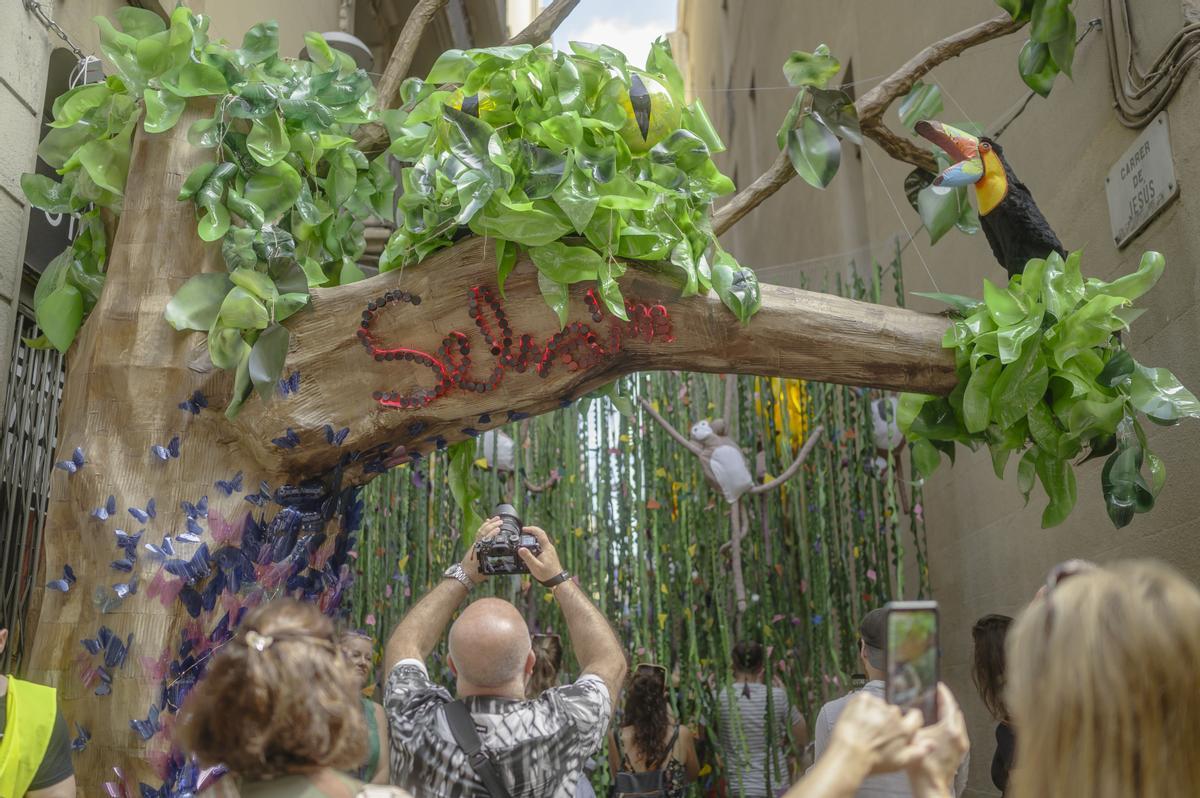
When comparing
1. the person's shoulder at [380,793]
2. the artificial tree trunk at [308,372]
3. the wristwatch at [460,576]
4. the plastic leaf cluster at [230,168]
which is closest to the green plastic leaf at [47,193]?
the plastic leaf cluster at [230,168]

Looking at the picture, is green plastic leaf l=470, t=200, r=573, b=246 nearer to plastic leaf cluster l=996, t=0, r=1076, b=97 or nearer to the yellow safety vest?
the yellow safety vest

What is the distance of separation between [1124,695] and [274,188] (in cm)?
204

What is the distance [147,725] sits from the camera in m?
2.17

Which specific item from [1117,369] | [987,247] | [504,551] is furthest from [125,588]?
[987,247]

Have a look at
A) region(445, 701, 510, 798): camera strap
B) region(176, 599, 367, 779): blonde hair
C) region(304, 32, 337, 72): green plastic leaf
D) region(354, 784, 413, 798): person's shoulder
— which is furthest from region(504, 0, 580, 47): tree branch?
region(354, 784, 413, 798): person's shoulder

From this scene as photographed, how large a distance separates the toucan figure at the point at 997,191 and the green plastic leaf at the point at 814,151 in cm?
28

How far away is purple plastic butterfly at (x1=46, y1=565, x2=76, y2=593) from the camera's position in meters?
2.27

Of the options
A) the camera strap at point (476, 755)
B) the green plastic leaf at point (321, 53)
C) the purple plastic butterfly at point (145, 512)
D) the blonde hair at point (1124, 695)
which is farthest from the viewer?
the green plastic leaf at point (321, 53)

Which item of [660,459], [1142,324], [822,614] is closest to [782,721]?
[822,614]

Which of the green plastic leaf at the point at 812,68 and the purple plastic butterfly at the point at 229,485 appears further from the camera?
the green plastic leaf at the point at 812,68

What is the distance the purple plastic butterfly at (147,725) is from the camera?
2.16m

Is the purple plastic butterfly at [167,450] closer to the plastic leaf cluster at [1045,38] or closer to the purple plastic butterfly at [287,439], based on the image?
the purple plastic butterfly at [287,439]

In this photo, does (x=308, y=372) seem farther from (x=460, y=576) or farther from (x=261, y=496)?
(x=460, y=576)

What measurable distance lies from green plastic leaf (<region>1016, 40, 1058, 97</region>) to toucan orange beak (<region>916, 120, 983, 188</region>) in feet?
0.84
